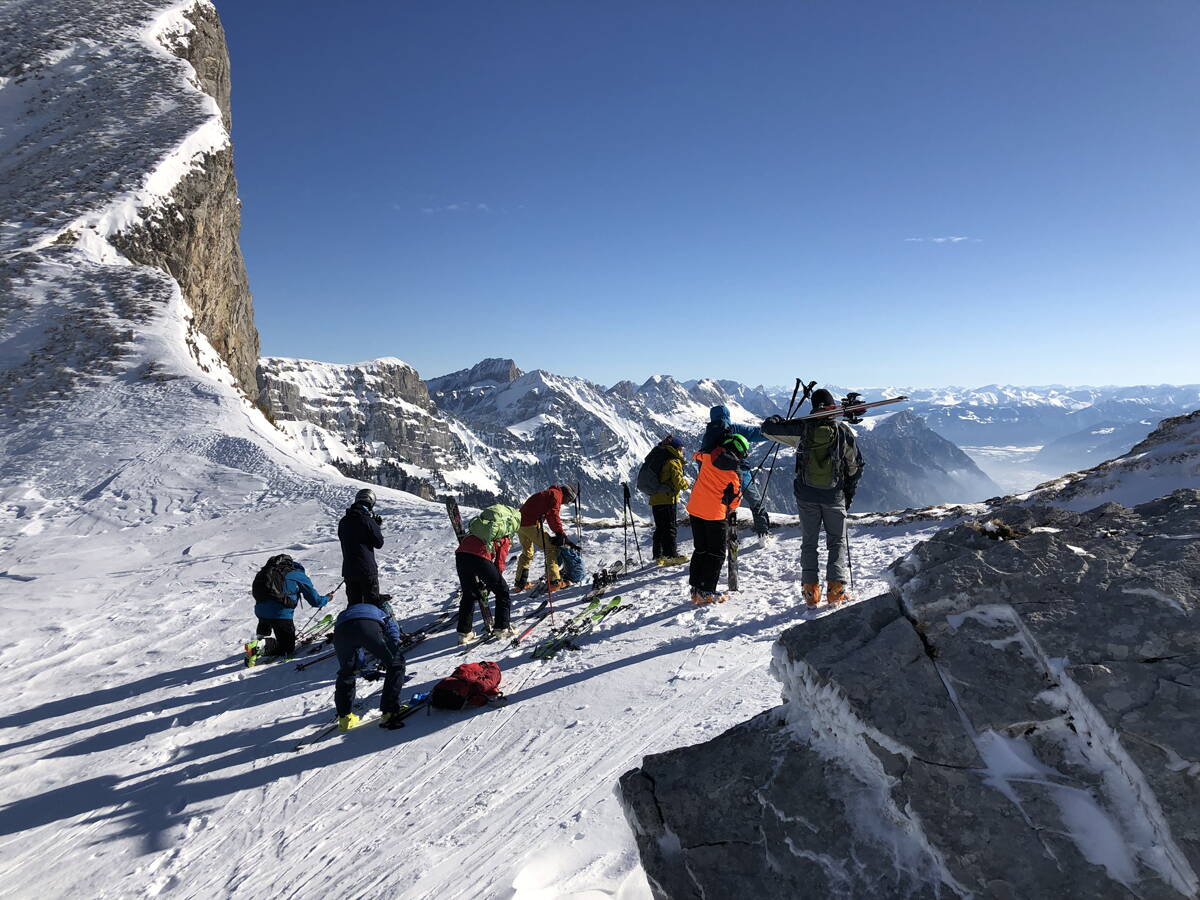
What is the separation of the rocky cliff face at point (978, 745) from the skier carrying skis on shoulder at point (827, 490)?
198 inches

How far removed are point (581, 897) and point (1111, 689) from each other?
2921mm

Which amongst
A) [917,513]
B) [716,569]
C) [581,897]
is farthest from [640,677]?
[917,513]

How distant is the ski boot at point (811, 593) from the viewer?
8381 millimetres

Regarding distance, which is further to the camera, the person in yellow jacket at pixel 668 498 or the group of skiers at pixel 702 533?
the person in yellow jacket at pixel 668 498

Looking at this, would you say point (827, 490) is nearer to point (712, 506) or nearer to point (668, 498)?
point (712, 506)

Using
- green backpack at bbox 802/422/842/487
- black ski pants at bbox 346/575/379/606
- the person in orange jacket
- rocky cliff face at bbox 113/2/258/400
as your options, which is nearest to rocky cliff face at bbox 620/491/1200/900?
green backpack at bbox 802/422/842/487

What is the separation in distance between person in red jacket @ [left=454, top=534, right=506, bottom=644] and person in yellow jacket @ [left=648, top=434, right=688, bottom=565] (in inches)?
142

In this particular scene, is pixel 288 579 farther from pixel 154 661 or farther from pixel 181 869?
pixel 181 869

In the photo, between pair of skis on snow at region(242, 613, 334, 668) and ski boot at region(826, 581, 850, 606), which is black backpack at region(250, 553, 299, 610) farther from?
ski boot at region(826, 581, 850, 606)

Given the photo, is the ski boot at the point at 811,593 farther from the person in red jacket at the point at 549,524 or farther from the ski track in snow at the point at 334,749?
the person in red jacket at the point at 549,524

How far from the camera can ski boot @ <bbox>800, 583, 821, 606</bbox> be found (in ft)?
27.5

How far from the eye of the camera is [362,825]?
486cm

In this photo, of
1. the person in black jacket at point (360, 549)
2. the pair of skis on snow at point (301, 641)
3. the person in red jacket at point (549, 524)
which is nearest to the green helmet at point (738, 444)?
the person in red jacket at point (549, 524)

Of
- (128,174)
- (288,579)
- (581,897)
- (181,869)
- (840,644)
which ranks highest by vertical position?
(128,174)
